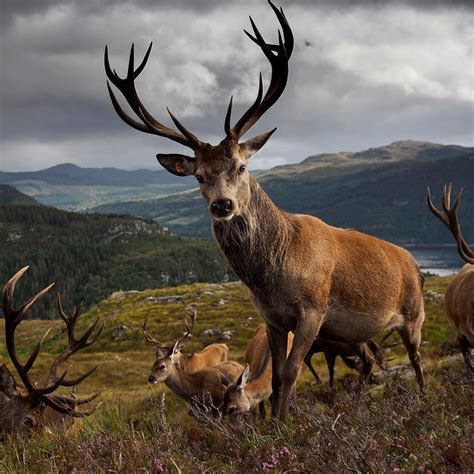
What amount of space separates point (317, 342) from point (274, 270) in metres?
7.44

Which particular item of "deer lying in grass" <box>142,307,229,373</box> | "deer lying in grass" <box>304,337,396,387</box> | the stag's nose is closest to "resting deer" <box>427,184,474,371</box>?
"deer lying in grass" <box>304,337,396,387</box>

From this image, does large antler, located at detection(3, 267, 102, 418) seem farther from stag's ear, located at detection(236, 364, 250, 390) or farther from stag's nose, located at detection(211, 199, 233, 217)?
stag's ear, located at detection(236, 364, 250, 390)

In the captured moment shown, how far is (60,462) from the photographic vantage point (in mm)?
5223

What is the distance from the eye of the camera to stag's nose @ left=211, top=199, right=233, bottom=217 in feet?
21.3

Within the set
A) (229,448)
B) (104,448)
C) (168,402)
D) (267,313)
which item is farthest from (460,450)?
(168,402)

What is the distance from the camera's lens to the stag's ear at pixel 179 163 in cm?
748

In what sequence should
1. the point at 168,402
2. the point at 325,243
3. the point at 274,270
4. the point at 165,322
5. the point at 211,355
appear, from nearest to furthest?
the point at 274,270, the point at 325,243, the point at 168,402, the point at 211,355, the point at 165,322

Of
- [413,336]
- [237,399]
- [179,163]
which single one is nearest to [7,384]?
[179,163]

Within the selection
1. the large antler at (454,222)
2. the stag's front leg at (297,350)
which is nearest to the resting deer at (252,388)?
the stag's front leg at (297,350)

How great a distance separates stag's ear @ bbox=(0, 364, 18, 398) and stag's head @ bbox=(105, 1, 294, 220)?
152 inches

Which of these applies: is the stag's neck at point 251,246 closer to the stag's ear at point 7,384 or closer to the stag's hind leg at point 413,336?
the stag's hind leg at point 413,336

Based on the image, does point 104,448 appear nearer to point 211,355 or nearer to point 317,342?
point 317,342

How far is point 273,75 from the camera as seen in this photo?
294 inches

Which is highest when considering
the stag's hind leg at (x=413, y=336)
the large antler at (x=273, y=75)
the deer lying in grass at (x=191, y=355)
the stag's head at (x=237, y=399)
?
the large antler at (x=273, y=75)
